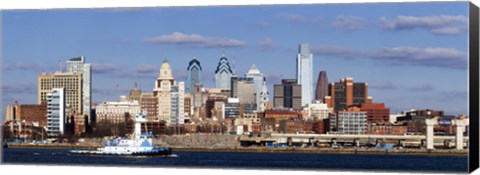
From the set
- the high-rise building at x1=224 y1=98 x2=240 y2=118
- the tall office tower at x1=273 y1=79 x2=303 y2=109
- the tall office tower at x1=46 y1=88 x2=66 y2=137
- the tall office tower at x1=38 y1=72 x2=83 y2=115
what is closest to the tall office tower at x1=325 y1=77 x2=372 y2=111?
the tall office tower at x1=273 y1=79 x2=303 y2=109

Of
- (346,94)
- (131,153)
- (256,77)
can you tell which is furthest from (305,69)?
(131,153)

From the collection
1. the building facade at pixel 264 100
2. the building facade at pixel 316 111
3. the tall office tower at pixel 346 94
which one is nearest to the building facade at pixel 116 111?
the building facade at pixel 264 100

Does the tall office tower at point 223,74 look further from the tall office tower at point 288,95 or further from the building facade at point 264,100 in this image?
the tall office tower at point 288,95

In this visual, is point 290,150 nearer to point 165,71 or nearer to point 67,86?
point 67,86

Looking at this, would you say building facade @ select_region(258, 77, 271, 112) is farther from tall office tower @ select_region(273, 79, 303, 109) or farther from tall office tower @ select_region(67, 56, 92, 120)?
tall office tower @ select_region(67, 56, 92, 120)

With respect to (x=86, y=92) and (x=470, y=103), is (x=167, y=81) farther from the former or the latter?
(x=470, y=103)

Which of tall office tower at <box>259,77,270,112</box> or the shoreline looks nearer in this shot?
tall office tower at <box>259,77,270,112</box>

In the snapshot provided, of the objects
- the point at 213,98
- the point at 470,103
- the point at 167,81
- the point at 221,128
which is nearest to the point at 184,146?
the point at 221,128
